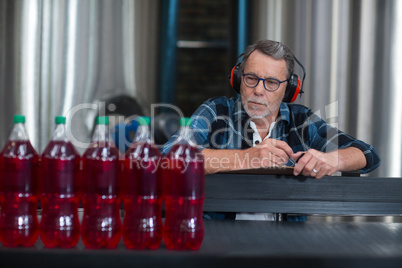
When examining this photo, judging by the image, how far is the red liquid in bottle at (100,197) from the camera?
2.98ft

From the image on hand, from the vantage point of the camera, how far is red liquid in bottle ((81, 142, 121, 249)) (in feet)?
2.98

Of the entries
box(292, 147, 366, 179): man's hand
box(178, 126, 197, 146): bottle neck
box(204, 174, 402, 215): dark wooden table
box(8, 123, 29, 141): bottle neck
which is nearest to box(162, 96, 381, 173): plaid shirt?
box(292, 147, 366, 179): man's hand

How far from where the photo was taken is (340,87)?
245cm

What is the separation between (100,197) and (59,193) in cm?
8

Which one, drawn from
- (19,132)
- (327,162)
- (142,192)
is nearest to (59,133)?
(19,132)

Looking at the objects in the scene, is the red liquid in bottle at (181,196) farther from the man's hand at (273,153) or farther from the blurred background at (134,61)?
the blurred background at (134,61)

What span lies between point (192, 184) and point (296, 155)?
0.41 m

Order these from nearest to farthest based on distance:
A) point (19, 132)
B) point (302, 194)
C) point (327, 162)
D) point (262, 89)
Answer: point (19, 132) → point (302, 194) → point (327, 162) → point (262, 89)

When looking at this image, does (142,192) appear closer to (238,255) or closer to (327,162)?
(238,255)

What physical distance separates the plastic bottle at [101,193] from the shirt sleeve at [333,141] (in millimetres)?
907

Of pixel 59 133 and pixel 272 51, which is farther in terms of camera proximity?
pixel 272 51

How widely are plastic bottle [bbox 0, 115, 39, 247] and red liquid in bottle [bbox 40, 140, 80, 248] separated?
25mm

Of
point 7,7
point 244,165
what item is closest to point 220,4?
point 7,7

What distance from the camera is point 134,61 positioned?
2670mm
